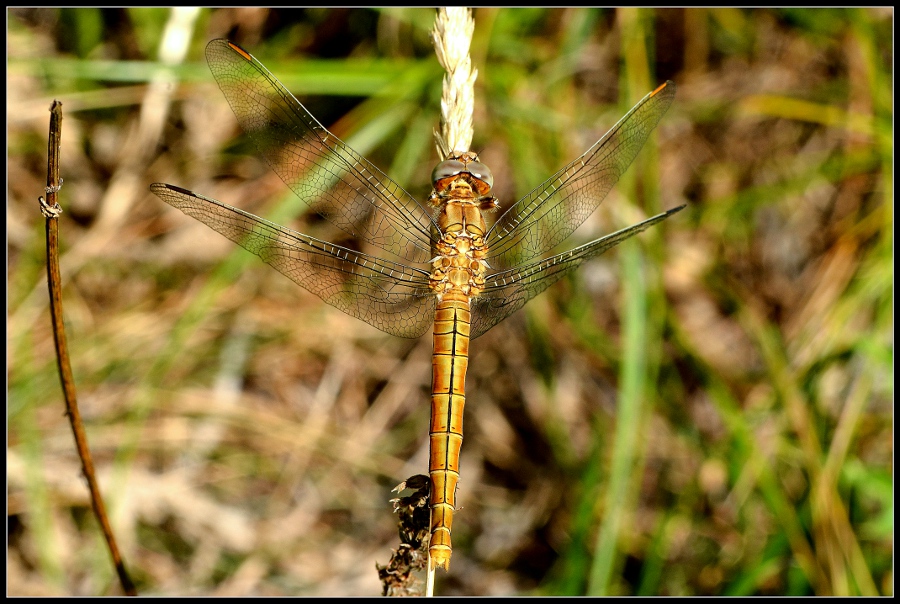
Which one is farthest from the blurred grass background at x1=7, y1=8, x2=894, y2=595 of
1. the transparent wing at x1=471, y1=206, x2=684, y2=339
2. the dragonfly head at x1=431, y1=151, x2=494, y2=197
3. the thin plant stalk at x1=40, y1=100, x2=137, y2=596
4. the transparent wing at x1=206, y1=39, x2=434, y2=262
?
the thin plant stalk at x1=40, y1=100, x2=137, y2=596

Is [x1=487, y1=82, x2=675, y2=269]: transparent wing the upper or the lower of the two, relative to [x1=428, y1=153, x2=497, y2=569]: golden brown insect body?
upper

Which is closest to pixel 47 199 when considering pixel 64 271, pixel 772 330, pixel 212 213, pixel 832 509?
pixel 212 213

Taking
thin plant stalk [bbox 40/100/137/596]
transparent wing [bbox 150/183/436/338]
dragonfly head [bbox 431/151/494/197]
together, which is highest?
dragonfly head [bbox 431/151/494/197]

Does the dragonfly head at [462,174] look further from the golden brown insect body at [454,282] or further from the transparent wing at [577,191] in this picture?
the transparent wing at [577,191]

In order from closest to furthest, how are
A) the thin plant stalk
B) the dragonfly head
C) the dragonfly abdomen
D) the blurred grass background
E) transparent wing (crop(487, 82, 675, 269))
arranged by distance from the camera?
the thin plant stalk
the dragonfly abdomen
the dragonfly head
transparent wing (crop(487, 82, 675, 269))
the blurred grass background

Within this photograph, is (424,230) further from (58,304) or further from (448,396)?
(58,304)

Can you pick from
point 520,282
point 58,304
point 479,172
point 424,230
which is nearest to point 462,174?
point 479,172

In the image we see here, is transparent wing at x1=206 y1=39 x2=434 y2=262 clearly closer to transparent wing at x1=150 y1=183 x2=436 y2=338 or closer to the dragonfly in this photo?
the dragonfly
